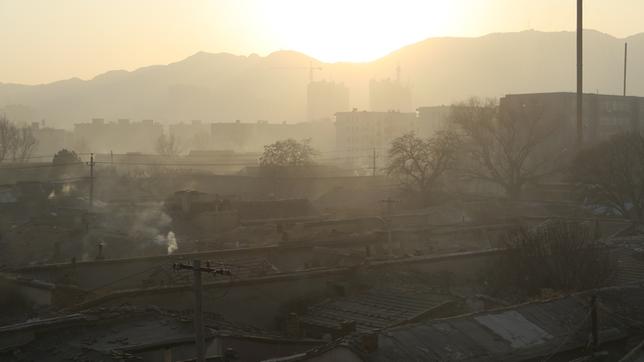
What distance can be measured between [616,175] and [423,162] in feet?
40.9

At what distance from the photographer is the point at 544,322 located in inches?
505

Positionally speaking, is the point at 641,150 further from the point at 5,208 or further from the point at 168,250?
the point at 5,208

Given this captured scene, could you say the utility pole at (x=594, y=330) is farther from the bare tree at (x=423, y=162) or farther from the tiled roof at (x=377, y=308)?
the bare tree at (x=423, y=162)

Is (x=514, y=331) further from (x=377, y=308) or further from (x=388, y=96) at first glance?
(x=388, y=96)

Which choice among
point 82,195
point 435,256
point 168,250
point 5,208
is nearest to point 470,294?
point 435,256

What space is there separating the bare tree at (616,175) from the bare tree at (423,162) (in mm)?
7793

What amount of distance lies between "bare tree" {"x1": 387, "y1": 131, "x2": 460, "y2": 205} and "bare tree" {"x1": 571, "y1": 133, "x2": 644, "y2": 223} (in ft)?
25.6

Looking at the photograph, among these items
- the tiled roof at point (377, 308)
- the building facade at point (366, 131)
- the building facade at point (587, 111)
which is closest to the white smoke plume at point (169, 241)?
the tiled roof at point (377, 308)

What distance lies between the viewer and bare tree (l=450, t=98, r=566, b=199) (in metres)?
41.4

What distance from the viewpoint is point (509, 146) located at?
139 ft

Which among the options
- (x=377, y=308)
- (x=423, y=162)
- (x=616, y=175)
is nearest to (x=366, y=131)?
(x=423, y=162)

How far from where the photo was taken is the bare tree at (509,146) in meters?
41.4

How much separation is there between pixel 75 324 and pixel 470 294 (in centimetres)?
904

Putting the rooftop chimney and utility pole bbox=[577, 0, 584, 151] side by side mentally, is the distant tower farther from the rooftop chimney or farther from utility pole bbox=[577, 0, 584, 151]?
the rooftop chimney
